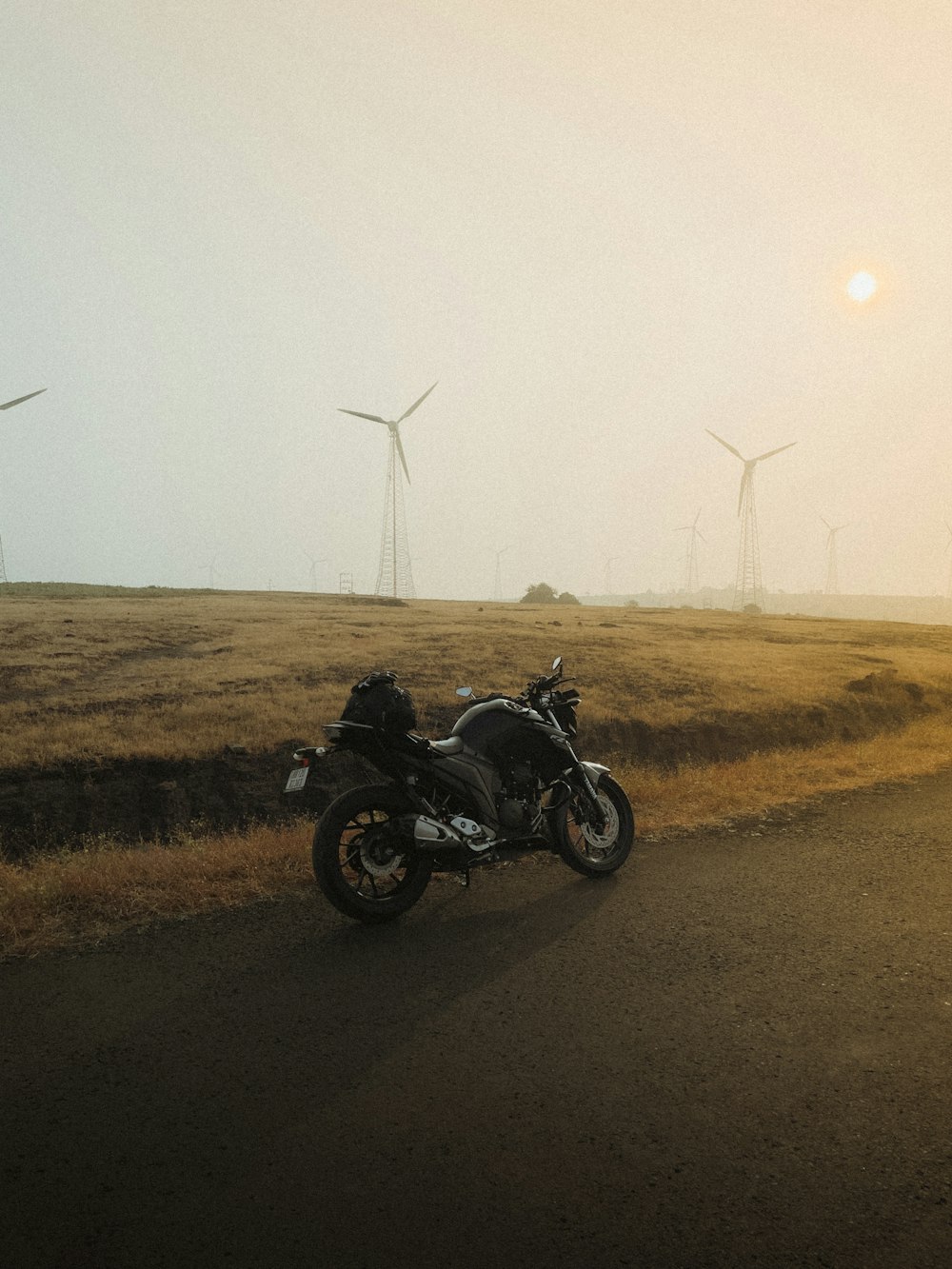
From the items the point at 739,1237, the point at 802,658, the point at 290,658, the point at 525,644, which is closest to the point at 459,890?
the point at 739,1237

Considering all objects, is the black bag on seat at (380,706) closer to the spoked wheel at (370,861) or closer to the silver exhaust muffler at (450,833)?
the spoked wheel at (370,861)

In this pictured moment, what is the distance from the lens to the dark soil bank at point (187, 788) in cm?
1559

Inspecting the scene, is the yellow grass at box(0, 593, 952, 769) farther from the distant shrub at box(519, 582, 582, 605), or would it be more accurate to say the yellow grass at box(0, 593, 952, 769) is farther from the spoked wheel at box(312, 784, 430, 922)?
the distant shrub at box(519, 582, 582, 605)

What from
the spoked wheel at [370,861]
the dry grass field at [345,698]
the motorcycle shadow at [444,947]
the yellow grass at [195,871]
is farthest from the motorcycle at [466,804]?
the dry grass field at [345,698]

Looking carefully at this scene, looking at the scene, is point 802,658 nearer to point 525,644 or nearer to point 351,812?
point 525,644

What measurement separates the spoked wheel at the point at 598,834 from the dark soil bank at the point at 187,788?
8.04 metres

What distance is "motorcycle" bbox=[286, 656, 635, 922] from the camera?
711 centimetres

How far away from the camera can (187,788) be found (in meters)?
17.2

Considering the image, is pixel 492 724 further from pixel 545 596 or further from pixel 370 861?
pixel 545 596

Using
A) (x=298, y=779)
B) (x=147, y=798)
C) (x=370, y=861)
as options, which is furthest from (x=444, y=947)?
(x=147, y=798)

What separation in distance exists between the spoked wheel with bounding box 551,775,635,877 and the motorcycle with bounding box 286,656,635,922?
11mm

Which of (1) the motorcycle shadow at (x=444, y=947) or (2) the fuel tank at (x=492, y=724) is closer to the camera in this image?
(1) the motorcycle shadow at (x=444, y=947)

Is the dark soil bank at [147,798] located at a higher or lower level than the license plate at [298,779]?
lower

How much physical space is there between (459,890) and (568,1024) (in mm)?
2833
